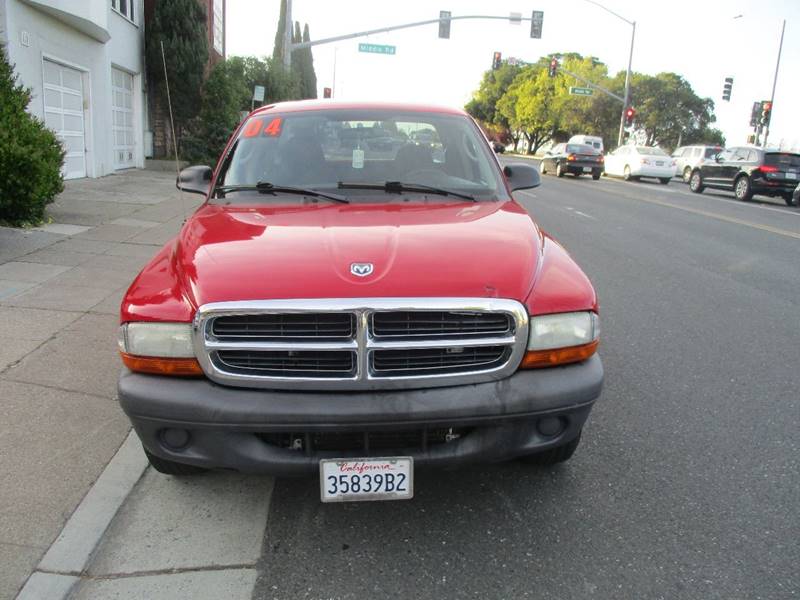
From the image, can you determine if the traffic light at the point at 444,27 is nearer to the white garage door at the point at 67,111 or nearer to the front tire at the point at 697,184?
the front tire at the point at 697,184

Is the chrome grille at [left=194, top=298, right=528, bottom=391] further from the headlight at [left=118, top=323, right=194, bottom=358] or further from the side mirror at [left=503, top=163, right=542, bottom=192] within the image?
the side mirror at [left=503, top=163, right=542, bottom=192]

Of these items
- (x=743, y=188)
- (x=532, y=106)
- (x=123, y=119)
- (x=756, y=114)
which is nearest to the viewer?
(x=123, y=119)

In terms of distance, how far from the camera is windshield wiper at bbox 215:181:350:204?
3.74 meters

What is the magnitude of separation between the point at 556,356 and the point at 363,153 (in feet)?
6.34

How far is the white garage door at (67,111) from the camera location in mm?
A: 14227

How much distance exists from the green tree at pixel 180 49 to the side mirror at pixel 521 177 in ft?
57.3

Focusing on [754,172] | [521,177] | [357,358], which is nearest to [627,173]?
[754,172]

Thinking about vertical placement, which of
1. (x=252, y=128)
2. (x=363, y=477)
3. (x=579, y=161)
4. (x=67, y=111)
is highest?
(x=67, y=111)

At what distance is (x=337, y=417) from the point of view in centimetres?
251

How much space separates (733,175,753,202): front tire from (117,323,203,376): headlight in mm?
22952

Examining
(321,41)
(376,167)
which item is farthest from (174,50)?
(376,167)

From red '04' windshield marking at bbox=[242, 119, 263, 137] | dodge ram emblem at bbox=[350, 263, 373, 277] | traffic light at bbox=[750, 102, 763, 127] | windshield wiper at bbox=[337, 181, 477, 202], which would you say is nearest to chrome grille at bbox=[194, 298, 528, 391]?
dodge ram emblem at bbox=[350, 263, 373, 277]

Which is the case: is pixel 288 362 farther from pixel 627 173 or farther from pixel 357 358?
pixel 627 173

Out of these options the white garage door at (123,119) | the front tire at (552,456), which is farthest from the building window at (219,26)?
the front tire at (552,456)
